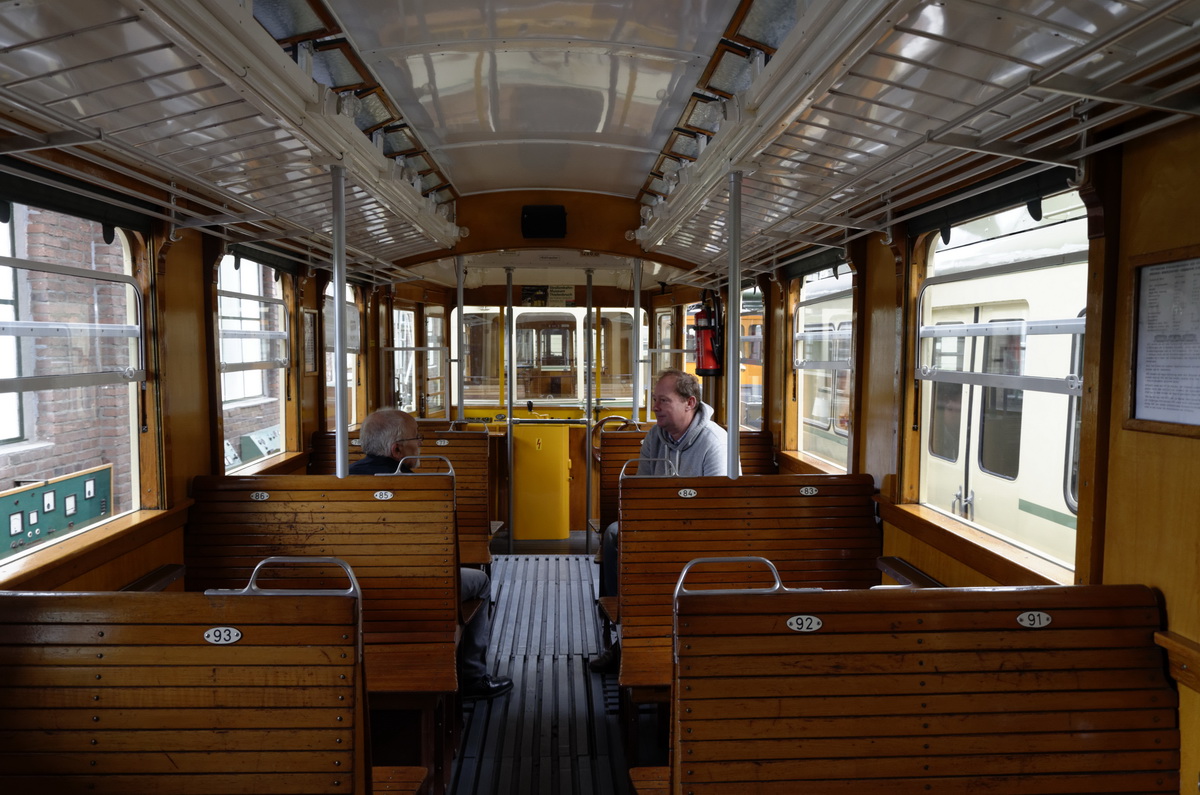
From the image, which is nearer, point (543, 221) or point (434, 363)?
point (543, 221)

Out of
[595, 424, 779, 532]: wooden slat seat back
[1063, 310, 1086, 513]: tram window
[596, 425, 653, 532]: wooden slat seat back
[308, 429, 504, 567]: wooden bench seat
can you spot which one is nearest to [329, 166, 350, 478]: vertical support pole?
[308, 429, 504, 567]: wooden bench seat

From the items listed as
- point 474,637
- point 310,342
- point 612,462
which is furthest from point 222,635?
point 310,342

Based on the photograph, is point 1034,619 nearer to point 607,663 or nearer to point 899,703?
point 899,703

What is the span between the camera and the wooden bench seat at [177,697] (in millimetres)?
1937

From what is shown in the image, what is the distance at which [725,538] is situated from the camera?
3523 millimetres

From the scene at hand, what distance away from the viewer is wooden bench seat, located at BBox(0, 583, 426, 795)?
1937mm

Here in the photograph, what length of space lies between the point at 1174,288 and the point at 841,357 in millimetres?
2836

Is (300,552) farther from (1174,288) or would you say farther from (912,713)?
(1174,288)

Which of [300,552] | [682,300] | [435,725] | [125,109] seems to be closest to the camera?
[125,109]

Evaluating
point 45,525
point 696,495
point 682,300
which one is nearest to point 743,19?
point 696,495

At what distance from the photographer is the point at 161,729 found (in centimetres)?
194

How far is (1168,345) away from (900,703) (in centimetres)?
132

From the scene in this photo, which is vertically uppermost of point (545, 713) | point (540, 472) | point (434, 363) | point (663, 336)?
point (663, 336)

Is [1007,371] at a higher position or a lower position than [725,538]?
higher
